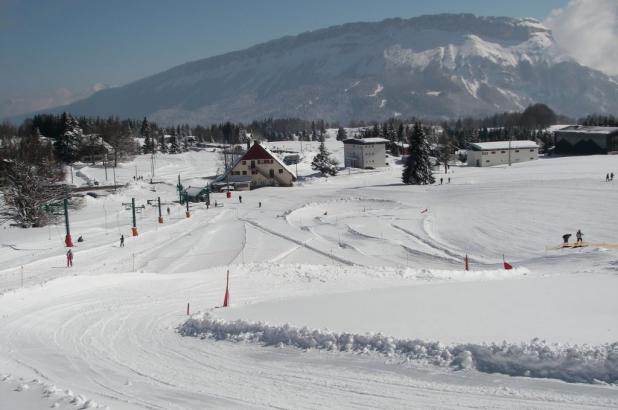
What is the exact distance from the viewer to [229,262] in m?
33.0

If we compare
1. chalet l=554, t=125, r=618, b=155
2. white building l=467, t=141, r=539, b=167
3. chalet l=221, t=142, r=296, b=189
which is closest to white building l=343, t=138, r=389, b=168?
white building l=467, t=141, r=539, b=167

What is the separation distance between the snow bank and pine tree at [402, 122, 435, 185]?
6424 cm

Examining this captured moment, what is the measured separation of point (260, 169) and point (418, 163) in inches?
1019

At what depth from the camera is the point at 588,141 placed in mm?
108812

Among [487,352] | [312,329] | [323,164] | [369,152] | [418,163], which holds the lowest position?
[312,329]

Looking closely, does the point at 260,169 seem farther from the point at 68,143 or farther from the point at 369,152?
the point at 68,143

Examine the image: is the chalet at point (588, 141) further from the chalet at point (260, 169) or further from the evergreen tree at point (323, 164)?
the chalet at point (260, 169)

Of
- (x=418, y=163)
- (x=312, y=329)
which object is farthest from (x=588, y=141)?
(x=312, y=329)

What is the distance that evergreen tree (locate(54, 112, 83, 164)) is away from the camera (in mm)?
108000

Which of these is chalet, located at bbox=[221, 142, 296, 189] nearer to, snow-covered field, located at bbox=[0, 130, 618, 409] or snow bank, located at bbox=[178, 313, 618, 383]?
snow-covered field, located at bbox=[0, 130, 618, 409]

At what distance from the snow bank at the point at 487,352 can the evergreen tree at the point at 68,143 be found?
105 metres

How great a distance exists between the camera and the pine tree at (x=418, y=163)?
75331 mm

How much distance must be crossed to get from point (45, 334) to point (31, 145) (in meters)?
52.7

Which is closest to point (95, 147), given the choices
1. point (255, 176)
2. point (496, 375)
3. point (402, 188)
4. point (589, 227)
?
point (255, 176)
